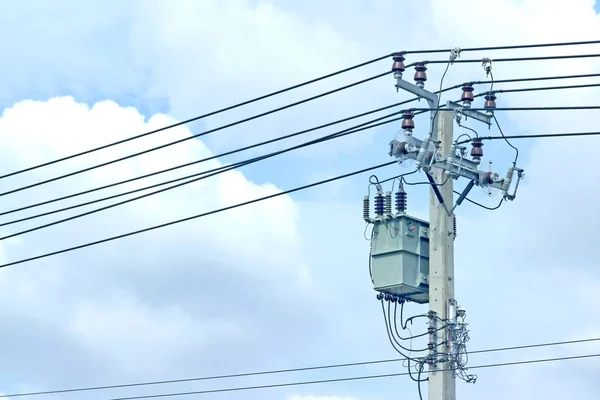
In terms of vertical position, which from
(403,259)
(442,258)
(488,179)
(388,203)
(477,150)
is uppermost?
(477,150)

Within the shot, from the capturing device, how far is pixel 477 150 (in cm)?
1908

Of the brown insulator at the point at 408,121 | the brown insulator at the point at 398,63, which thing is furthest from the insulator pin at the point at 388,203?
the brown insulator at the point at 398,63

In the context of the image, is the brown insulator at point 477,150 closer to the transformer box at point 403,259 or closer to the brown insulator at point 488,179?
the brown insulator at point 488,179

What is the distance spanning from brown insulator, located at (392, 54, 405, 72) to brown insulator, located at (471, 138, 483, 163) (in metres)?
1.52

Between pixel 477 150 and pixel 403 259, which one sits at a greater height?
pixel 477 150

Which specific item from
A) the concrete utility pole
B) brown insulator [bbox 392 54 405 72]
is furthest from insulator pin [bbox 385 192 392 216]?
brown insulator [bbox 392 54 405 72]

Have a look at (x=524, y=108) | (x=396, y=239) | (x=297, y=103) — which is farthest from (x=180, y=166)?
(x=524, y=108)

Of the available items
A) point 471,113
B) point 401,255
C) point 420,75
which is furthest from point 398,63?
point 401,255

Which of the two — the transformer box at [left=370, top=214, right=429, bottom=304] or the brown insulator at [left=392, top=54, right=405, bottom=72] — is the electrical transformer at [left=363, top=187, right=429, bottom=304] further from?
the brown insulator at [left=392, top=54, right=405, bottom=72]

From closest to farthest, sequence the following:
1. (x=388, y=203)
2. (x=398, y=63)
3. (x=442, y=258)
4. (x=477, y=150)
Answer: (x=442, y=258)
(x=398, y=63)
(x=477, y=150)
(x=388, y=203)

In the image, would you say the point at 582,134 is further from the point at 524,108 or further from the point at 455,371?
the point at 455,371

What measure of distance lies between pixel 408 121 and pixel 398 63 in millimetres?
852

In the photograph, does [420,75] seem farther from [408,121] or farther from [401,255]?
[401,255]

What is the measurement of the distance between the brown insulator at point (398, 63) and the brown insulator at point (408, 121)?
62cm
